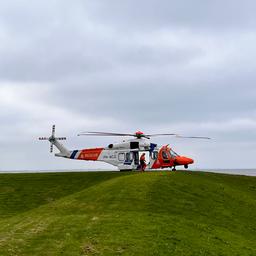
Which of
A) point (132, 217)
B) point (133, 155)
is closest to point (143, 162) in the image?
point (133, 155)

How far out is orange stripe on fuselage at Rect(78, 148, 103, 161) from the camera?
5081 centimetres

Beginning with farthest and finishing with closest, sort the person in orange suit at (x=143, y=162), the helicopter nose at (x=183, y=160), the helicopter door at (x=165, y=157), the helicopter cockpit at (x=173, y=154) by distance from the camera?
the person in orange suit at (x=143, y=162), the helicopter door at (x=165, y=157), the helicopter cockpit at (x=173, y=154), the helicopter nose at (x=183, y=160)

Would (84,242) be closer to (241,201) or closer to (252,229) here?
(252,229)

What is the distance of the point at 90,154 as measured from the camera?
51531 mm

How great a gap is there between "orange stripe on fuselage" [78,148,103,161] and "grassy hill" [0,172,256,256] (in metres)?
10.3

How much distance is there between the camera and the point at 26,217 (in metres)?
25.8

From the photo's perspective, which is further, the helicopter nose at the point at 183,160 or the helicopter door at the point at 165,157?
the helicopter door at the point at 165,157

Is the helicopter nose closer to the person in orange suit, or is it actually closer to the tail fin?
the person in orange suit

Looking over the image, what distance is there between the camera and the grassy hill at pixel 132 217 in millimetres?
18781

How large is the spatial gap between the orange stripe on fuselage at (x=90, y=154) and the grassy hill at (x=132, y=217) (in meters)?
10.3

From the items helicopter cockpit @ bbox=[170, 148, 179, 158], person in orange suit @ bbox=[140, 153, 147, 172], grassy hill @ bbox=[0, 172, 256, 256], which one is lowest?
grassy hill @ bbox=[0, 172, 256, 256]

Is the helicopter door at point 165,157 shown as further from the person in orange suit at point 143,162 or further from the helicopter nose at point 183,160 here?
the person in orange suit at point 143,162

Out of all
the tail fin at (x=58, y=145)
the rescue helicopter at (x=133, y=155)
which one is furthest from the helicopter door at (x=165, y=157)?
the tail fin at (x=58, y=145)

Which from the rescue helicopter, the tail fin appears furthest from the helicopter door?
the tail fin
